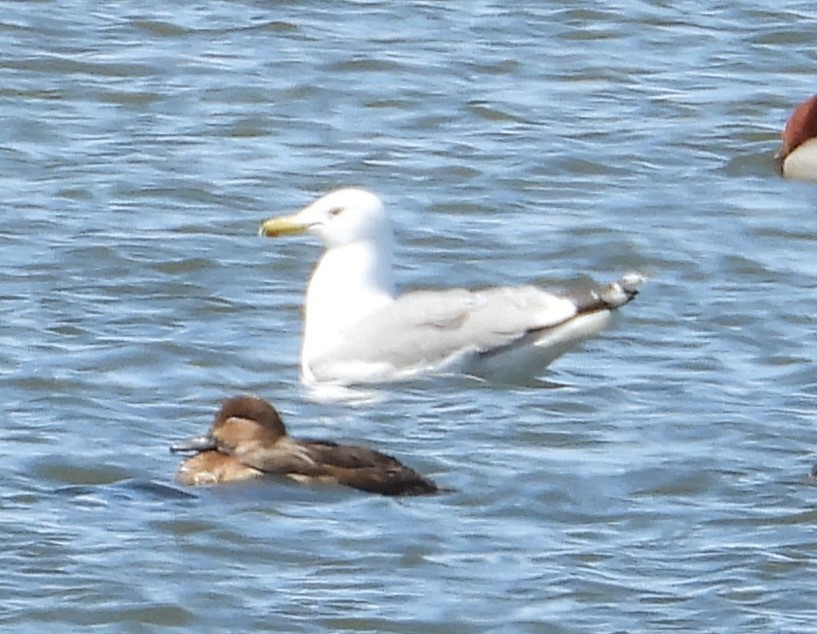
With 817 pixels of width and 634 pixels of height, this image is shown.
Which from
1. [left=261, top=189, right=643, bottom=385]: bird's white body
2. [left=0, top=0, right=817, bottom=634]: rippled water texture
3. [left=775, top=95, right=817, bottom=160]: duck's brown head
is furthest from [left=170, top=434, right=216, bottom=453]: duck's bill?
[left=775, top=95, right=817, bottom=160]: duck's brown head

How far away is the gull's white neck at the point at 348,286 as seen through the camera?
12164 mm

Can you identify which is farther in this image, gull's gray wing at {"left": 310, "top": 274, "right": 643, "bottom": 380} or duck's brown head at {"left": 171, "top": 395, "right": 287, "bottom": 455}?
gull's gray wing at {"left": 310, "top": 274, "right": 643, "bottom": 380}

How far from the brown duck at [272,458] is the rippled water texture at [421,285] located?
0.08 m

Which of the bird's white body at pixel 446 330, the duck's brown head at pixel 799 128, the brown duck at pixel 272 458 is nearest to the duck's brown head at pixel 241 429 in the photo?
the brown duck at pixel 272 458

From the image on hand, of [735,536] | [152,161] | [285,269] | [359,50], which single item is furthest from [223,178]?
[735,536]

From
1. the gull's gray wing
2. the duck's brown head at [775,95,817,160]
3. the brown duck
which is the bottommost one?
the duck's brown head at [775,95,817,160]

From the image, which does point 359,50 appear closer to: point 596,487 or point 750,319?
point 750,319

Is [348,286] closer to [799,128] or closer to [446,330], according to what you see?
[446,330]

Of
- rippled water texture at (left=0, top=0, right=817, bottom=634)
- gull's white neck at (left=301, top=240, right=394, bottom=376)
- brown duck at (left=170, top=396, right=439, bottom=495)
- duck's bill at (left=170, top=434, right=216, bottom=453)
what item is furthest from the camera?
gull's white neck at (left=301, top=240, right=394, bottom=376)

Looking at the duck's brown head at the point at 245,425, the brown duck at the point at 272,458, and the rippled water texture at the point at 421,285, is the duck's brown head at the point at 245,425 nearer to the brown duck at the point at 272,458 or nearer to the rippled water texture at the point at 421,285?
the brown duck at the point at 272,458

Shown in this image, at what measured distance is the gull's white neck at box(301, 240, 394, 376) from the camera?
12.2m

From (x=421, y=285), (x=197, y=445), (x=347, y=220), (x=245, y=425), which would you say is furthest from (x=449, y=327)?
(x=197, y=445)

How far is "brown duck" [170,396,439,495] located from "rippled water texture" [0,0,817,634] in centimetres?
8

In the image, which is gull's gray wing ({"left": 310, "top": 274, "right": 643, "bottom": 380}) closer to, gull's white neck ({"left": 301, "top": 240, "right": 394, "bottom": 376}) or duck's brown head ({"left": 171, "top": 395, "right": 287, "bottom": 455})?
gull's white neck ({"left": 301, "top": 240, "right": 394, "bottom": 376})
